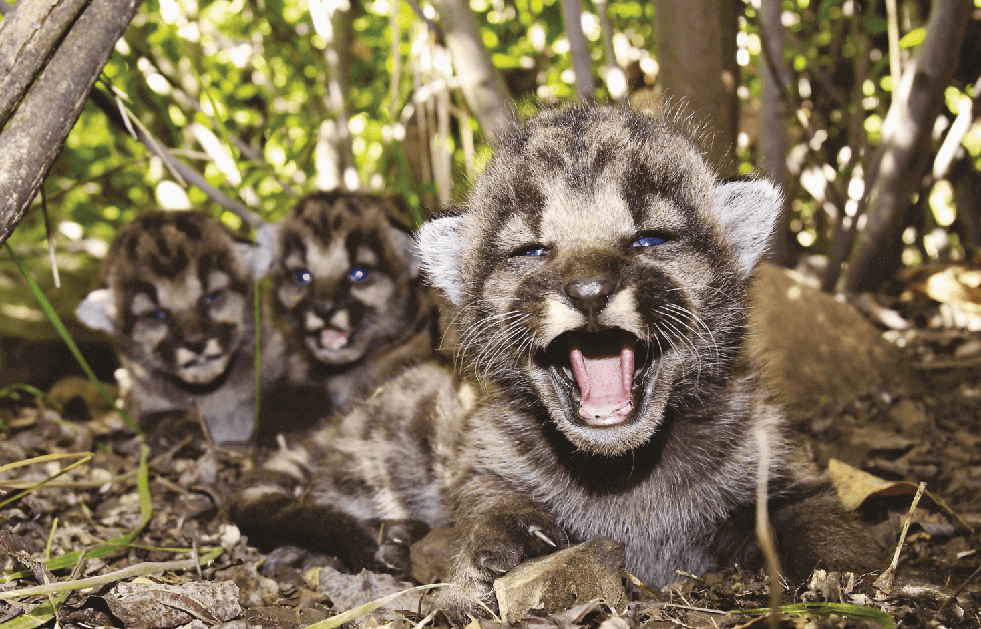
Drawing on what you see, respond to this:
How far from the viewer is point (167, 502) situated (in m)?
3.90

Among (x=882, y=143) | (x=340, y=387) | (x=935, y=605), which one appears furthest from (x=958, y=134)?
(x=340, y=387)

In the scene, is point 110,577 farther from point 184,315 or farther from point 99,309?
point 99,309

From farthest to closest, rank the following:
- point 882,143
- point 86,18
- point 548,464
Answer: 1. point 882,143
2. point 548,464
3. point 86,18

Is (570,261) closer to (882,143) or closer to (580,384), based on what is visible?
(580,384)

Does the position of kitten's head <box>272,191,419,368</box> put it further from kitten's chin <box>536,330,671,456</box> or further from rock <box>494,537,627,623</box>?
rock <box>494,537,627,623</box>

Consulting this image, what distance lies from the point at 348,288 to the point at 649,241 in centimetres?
282

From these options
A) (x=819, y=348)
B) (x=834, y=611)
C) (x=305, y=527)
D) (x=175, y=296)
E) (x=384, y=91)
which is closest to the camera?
(x=834, y=611)

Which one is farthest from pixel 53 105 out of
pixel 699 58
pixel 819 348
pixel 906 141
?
pixel 906 141

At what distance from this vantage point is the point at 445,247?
313cm

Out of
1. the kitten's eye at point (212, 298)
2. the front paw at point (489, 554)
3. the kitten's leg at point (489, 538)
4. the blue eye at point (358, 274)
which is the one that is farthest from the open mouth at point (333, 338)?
the front paw at point (489, 554)

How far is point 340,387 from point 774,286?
2927 mm

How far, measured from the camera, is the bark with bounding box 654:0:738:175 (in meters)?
4.39

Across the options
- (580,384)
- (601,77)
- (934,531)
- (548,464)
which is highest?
(601,77)

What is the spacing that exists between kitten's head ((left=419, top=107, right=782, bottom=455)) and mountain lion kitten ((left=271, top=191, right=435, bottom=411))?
2142mm
